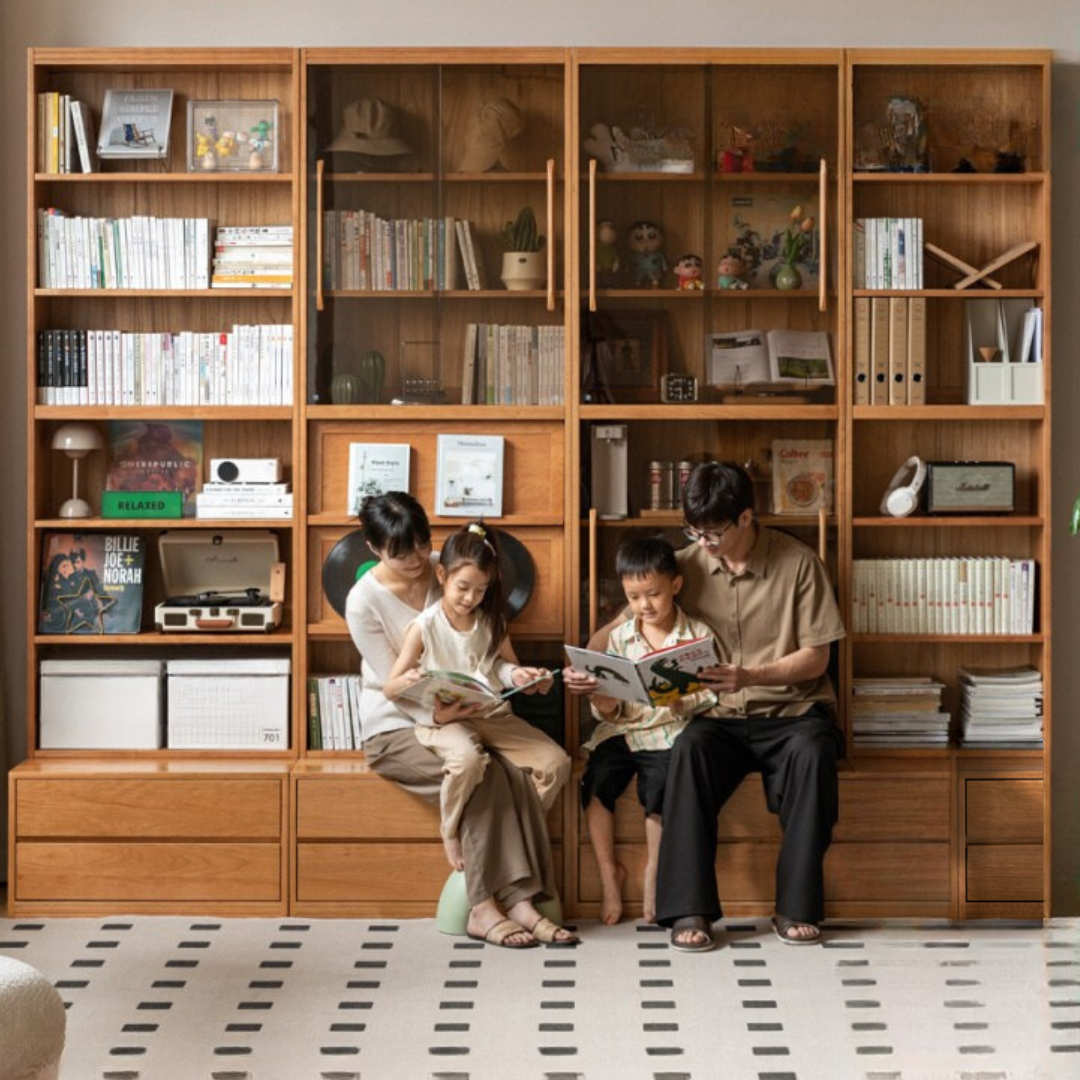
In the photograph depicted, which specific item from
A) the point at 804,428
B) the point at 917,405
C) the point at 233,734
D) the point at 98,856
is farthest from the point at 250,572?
the point at 917,405

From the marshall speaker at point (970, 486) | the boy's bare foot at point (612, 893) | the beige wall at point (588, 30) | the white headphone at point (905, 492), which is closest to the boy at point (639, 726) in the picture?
the boy's bare foot at point (612, 893)

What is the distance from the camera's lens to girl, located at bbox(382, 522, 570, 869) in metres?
3.89

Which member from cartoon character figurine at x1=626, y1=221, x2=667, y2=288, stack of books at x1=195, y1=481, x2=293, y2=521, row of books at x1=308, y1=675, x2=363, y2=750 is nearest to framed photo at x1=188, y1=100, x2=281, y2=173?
stack of books at x1=195, y1=481, x2=293, y2=521

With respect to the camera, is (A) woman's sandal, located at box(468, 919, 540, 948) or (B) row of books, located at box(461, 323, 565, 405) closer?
(A) woman's sandal, located at box(468, 919, 540, 948)

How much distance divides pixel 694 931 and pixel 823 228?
182cm

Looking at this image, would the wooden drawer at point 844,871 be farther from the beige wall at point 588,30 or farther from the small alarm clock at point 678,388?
the small alarm clock at point 678,388

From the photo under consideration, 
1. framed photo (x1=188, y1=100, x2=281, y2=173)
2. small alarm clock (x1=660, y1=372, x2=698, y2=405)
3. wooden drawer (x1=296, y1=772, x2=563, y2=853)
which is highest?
framed photo (x1=188, y1=100, x2=281, y2=173)

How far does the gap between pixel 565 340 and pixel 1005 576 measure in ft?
4.34

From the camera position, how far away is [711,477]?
397 cm

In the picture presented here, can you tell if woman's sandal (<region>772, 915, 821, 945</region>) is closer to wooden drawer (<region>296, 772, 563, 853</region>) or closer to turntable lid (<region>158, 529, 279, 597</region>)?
wooden drawer (<region>296, 772, 563, 853</region>)

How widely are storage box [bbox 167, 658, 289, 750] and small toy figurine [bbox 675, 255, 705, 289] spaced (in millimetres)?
1463

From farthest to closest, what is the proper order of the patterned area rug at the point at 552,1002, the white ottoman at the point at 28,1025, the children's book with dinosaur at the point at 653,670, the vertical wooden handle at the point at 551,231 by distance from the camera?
the vertical wooden handle at the point at 551,231 → the children's book with dinosaur at the point at 653,670 → the patterned area rug at the point at 552,1002 → the white ottoman at the point at 28,1025

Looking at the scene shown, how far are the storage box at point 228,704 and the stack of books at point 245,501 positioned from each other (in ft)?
1.29

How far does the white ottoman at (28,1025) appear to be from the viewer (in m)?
2.25
